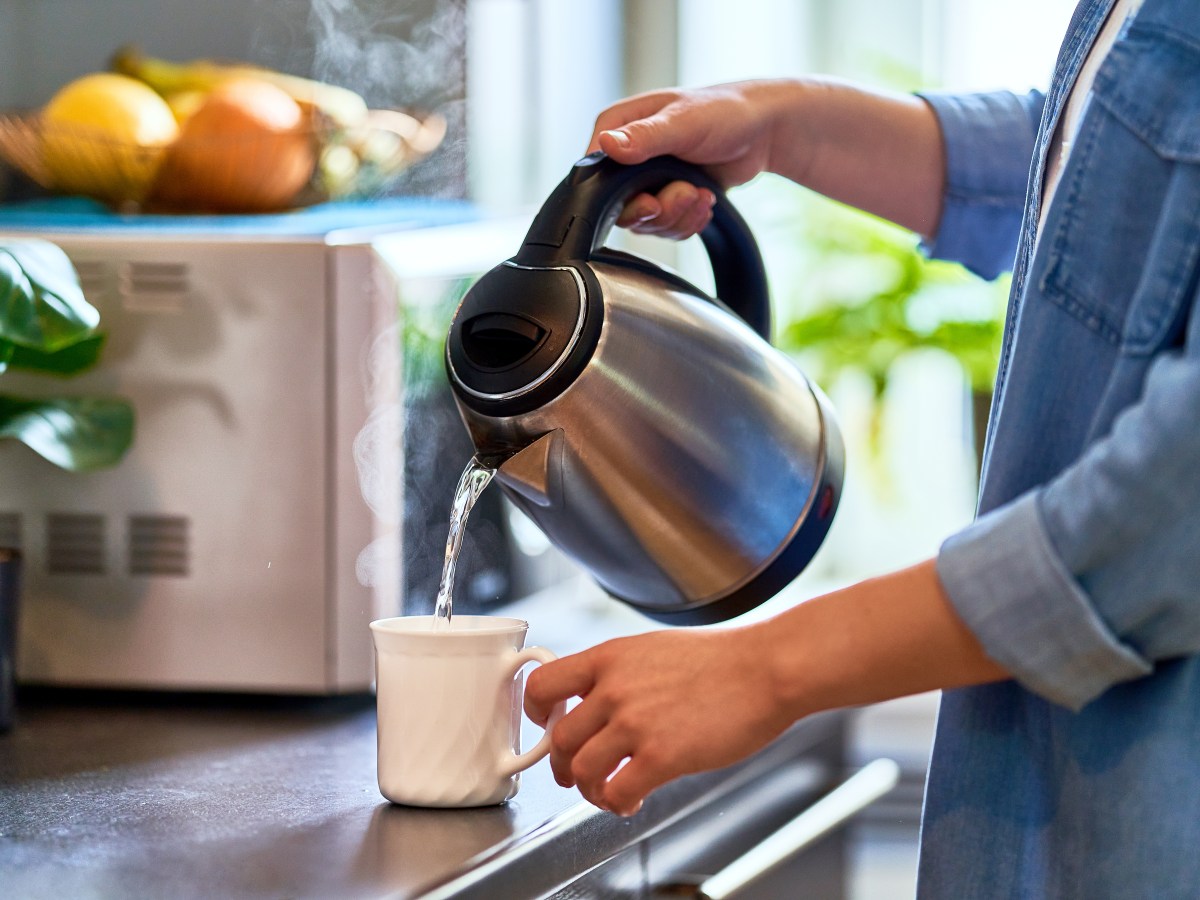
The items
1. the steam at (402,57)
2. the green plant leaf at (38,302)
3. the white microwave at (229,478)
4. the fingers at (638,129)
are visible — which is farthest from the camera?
the steam at (402,57)

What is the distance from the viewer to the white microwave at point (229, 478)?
0.98 metres

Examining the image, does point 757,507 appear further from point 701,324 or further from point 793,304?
point 793,304

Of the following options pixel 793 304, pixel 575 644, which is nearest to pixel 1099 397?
pixel 575 644

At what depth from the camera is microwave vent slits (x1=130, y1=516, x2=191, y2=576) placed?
100 centimetres

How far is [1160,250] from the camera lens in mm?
563

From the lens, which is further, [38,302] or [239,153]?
[239,153]

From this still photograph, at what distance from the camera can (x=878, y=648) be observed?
1.81ft

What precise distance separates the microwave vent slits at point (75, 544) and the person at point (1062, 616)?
489 mm

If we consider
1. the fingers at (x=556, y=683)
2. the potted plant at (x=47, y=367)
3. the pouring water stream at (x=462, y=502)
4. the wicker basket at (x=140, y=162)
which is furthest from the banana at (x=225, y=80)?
the fingers at (x=556, y=683)

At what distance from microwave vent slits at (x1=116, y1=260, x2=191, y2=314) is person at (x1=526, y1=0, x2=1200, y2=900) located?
484 mm

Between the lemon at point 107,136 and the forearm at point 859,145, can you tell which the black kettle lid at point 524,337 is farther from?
the lemon at point 107,136

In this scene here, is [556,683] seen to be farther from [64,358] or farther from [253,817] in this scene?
[64,358]

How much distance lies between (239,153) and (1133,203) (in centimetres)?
71

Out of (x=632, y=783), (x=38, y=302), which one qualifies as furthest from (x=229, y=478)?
(x=632, y=783)
